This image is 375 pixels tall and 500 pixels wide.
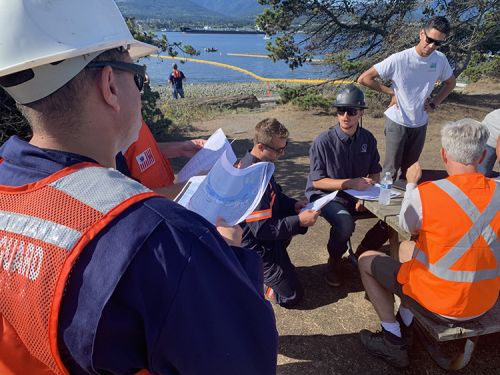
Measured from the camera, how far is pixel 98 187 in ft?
2.63

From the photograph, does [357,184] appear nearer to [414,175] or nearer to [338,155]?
[338,155]

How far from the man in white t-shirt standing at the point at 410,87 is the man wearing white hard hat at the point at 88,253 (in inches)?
168

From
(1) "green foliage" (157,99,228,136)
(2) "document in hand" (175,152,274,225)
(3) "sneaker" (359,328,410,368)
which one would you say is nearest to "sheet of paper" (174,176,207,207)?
(2) "document in hand" (175,152,274,225)

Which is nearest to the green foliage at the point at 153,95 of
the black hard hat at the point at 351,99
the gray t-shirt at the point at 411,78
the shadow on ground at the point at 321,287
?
the gray t-shirt at the point at 411,78

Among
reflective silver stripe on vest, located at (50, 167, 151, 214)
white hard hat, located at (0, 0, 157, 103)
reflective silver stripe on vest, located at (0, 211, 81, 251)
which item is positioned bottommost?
reflective silver stripe on vest, located at (0, 211, 81, 251)

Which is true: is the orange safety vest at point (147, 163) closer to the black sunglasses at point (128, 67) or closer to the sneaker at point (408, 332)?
the black sunglasses at point (128, 67)

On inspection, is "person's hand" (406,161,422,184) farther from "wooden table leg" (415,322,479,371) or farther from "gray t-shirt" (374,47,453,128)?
"gray t-shirt" (374,47,453,128)

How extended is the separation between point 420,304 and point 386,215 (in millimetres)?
818

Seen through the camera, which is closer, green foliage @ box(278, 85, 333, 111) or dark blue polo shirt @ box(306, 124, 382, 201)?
dark blue polo shirt @ box(306, 124, 382, 201)

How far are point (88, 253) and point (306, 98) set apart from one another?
11.7 metres

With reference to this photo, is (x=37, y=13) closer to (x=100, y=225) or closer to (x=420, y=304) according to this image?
(x=100, y=225)

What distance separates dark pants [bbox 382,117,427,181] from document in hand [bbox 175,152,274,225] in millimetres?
3359

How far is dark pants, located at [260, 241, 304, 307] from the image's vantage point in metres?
3.25

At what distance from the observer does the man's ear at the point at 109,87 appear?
0.95 m
